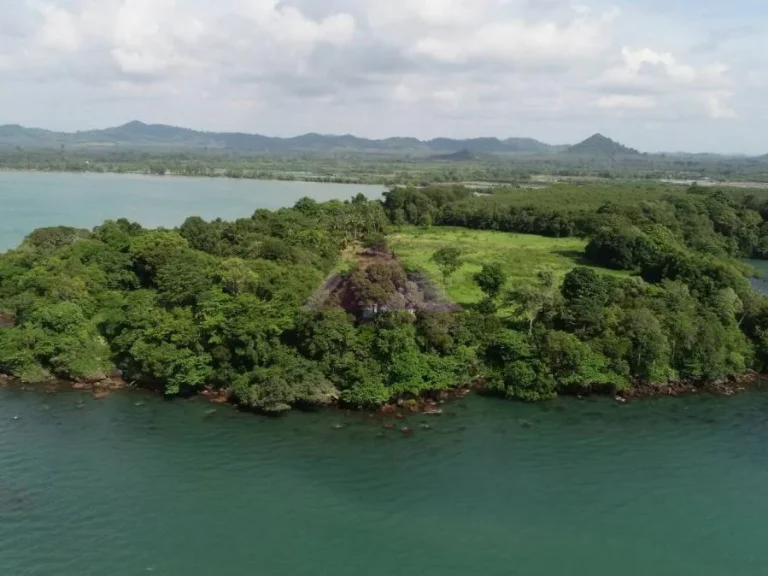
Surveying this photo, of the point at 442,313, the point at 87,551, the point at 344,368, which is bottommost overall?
the point at 87,551

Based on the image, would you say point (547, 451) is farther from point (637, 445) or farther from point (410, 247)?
point (410, 247)

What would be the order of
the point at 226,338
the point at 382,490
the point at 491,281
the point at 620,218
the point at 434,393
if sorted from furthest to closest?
the point at 620,218, the point at 491,281, the point at 226,338, the point at 434,393, the point at 382,490

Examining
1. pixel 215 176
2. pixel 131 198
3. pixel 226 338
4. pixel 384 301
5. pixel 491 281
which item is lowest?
pixel 226 338

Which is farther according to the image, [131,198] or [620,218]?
[131,198]

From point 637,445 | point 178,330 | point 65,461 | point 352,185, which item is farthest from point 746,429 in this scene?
point 352,185

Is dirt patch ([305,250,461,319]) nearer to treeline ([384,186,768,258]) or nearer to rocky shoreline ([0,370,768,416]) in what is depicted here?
rocky shoreline ([0,370,768,416])

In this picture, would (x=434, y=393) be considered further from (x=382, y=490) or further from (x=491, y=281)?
(x=491, y=281)

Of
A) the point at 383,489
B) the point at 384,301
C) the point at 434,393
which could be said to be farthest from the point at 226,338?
the point at 383,489
